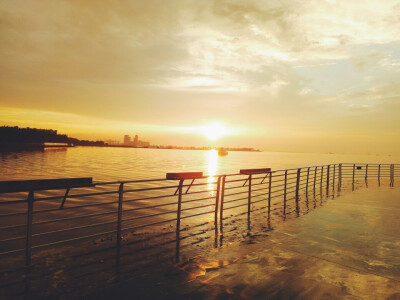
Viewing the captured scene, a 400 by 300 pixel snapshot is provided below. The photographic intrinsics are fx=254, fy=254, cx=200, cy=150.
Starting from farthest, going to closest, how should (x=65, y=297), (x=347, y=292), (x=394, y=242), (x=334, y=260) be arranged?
(x=394, y=242) → (x=334, y=260) → (x=347, y=292) → (x=65, y=297)

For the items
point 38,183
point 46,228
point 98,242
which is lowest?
point 46,228

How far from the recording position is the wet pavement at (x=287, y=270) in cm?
350

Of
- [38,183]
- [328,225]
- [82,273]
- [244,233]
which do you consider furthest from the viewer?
[328,225]

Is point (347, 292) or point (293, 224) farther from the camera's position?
point (293, 224)

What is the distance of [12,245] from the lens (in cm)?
616

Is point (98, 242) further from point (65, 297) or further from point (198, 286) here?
point (198, 286)

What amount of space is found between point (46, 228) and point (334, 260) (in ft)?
27.1

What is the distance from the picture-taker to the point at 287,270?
4.21 metres

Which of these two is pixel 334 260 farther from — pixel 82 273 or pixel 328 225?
pixel 82 273

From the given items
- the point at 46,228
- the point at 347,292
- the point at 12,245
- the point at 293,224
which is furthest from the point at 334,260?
the point at 46,228

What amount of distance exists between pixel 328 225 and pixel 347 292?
4.07 metres

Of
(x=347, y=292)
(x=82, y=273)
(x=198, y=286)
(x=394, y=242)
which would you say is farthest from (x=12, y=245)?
(x=394, y=242)

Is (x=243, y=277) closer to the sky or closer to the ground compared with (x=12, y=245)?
closer to the sky

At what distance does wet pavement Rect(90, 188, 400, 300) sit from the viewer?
350 centimetres
